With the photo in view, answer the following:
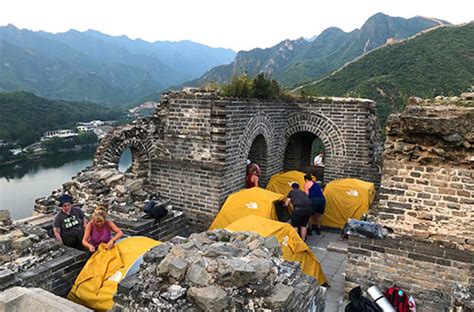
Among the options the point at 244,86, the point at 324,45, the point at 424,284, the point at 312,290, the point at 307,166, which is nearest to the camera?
the point at 312,290

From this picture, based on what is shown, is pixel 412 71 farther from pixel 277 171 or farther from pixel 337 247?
pixel 337 247

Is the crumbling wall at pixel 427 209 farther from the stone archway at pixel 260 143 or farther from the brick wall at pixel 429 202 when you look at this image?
the stone archway at pixel 260 143

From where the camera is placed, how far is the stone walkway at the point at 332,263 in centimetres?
574

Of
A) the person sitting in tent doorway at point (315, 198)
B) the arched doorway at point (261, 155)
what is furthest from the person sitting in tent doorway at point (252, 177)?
the person sitting in tent doorway at point (315, 198)

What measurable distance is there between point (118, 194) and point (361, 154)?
20.9 feet

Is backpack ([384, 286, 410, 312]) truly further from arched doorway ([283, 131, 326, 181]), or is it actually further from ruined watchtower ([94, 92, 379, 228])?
Result: arched doorway ([283, 131, 326, 181])

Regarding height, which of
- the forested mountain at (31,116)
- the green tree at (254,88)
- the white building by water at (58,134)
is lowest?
the white building by water at (58,134)

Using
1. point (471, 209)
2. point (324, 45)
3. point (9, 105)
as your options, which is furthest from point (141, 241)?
point (324, 45)

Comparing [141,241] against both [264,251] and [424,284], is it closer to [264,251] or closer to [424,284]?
[264,251]

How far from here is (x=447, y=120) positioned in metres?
4.70

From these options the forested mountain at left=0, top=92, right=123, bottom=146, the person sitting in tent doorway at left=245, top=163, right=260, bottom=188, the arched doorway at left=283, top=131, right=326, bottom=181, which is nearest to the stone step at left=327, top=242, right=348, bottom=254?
the person sitting in tent doorway at left=245, top=163, right=260, bottom=188

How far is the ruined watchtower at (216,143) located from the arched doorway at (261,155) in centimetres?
3

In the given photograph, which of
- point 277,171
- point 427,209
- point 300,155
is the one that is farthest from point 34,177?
point 427,209

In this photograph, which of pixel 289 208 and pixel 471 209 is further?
pixel 289 208
